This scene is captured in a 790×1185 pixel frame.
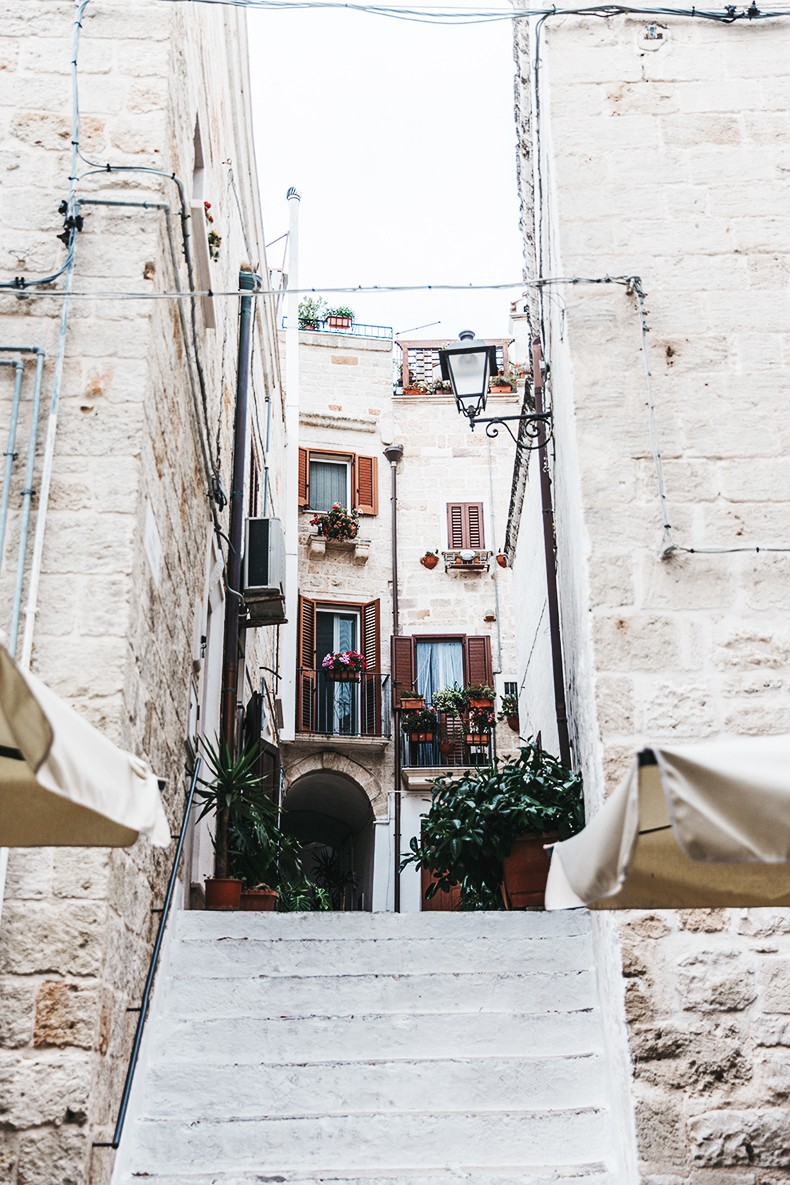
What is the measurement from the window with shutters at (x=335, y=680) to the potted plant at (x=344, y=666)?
0.17 feet

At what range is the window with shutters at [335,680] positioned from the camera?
17422 mm

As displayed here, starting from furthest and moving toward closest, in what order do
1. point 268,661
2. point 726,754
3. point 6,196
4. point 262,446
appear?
1. point 268,661
2. point 262,446
3. point 6,196
4. point 726,754

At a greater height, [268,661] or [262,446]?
[262,446]

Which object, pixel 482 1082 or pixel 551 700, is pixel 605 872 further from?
pixel 551 700

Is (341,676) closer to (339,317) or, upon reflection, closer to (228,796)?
(339,317)

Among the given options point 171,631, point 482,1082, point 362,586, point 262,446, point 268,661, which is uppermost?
point 362,586

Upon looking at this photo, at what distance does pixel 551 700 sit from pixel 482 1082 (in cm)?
558

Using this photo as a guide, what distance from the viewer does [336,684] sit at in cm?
1767

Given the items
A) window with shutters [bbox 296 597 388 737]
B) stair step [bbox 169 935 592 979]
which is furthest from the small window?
stair step [bbox 169 935 592 979]

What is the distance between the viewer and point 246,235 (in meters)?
10.3

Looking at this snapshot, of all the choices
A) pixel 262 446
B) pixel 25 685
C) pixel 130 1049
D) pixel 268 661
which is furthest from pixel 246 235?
pixel 25 685

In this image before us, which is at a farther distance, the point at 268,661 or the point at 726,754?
the point at 268,661

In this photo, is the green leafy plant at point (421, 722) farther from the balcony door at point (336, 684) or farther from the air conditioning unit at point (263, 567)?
the air conditioning unit at point (263, 567)

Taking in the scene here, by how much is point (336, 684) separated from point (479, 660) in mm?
2313
